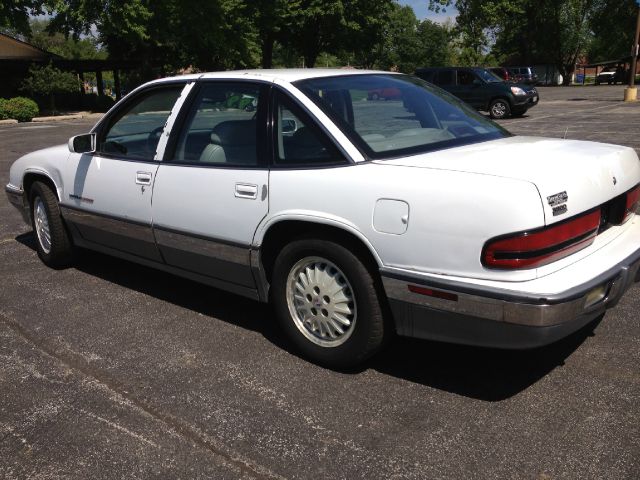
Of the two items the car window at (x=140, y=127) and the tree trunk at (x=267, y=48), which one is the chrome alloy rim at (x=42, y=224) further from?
the tree trunk at (x=267, y=48)

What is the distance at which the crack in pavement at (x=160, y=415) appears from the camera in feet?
8.71

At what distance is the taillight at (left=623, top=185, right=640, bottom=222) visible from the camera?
3475mm

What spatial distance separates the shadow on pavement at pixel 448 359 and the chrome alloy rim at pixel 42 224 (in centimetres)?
146

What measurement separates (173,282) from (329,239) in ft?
7.35

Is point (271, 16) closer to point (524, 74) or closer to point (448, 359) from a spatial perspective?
point (524, 74)

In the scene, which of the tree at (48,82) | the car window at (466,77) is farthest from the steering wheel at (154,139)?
the tree at (48,82)

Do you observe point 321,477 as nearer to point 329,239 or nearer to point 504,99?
point 329,239

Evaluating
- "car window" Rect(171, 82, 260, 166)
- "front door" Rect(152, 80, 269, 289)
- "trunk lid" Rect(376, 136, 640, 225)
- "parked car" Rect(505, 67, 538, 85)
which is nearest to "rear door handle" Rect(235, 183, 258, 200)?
"front door" Rect(152, 80, 269, 289)

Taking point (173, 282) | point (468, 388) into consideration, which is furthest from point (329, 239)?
point (173, 282)

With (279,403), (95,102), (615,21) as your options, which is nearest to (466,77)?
(279,403)

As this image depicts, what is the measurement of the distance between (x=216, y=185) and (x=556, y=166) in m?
1.90

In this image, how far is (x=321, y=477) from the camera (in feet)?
8.46

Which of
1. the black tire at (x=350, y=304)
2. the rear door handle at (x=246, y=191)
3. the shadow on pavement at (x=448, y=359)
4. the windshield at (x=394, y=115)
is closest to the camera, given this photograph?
the black tire at (x=350, y=304)

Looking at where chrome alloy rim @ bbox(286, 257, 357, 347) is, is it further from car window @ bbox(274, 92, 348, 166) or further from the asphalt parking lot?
car window @ bbox(274, 92, 348, 166)
